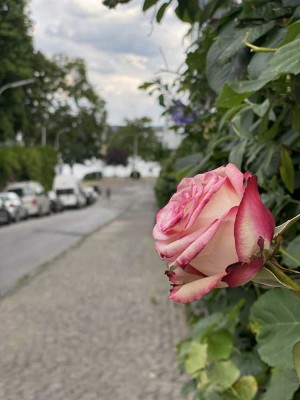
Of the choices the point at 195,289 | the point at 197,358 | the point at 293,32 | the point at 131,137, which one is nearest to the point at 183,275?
the point at 195,289

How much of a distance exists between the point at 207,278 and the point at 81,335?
6321 millimetres

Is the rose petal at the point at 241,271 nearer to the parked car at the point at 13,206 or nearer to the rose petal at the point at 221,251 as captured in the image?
the rose petal at the point at 221,251

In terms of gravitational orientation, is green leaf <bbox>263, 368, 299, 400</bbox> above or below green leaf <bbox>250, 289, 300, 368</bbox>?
below

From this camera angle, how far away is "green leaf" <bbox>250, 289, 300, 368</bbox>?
112cm

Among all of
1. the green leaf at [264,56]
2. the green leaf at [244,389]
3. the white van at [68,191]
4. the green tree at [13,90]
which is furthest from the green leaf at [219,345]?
the white van at [68,191]

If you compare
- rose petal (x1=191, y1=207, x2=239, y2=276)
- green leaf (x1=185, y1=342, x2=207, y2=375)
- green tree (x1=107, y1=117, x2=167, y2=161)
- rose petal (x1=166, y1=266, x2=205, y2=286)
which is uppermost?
rose petal (x1=191, y1=207, x2=239, y2=276)

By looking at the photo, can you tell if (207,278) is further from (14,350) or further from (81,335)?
(81,335)

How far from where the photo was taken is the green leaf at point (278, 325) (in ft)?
3.69

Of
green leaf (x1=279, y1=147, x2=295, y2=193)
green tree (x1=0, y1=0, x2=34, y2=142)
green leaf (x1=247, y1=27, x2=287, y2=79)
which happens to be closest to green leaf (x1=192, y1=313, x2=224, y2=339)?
green leaf (x1=279, y1=147, x2=295, y2=193)

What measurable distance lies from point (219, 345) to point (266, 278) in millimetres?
1912

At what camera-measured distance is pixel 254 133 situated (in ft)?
5.27

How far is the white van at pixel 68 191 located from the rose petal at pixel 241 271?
4344 centimetres

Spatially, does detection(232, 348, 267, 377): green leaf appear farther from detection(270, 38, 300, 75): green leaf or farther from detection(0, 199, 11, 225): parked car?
detection(0, 199, 11, 225): parked car

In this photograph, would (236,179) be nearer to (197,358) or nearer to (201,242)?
(201,242)
